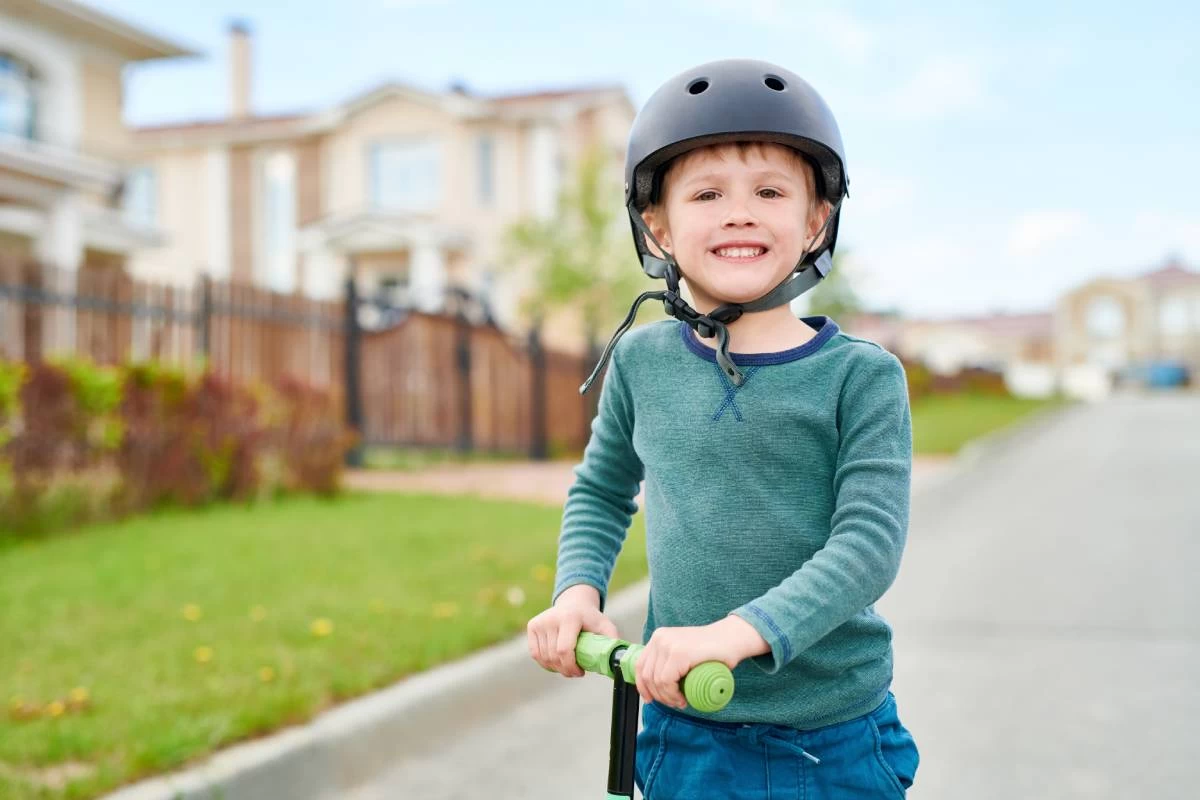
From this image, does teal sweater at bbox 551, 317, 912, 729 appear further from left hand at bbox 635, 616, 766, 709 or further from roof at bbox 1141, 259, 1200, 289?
roof at bbox 1141, 259, 1200, 289

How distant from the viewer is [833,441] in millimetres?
1764

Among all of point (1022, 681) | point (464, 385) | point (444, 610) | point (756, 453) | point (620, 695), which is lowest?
point (1022, 681)

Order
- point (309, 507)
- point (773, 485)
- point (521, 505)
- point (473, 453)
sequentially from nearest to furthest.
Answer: point (773, 485) → point (309, 507) → point (521, 505) → point (473, 453)

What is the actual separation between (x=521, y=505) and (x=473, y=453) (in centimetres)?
555

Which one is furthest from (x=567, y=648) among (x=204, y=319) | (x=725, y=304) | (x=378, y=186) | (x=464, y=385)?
(x=378, y=186)

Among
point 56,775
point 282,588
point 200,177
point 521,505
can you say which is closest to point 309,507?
point 521,505

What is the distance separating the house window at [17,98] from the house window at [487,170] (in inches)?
409

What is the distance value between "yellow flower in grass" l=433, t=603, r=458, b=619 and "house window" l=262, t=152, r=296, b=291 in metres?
26.7

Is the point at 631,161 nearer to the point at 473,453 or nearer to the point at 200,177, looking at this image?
the point at 473,453

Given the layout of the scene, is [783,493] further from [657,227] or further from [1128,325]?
[1128,325]

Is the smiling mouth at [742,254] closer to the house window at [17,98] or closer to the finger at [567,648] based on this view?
the finger at [567,648]

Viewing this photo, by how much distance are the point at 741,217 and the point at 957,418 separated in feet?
80.8

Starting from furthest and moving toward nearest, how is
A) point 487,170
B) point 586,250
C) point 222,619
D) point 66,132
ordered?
point 487,170
point 586,250
point 66,132
point 222,619

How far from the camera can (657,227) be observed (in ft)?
6.74
